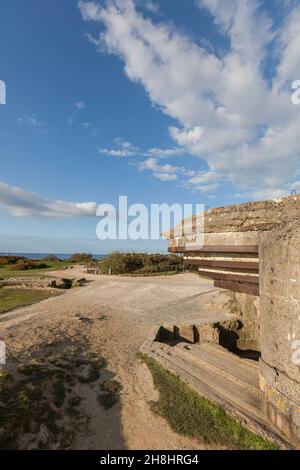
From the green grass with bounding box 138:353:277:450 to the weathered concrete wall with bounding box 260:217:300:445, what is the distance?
19.8 inches

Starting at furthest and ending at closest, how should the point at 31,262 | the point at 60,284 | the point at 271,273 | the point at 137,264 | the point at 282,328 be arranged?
the point at 31,262
the point at 137,264
the point at 60,284
the point at 271,273
the point at 282,328

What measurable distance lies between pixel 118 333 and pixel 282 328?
5956 millimetres

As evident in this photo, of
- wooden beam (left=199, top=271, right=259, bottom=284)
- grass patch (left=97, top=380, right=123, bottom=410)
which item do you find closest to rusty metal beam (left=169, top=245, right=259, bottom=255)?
wooden beam (left=199, top=271, right=259, bottom=284)

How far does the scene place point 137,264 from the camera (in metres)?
28.5

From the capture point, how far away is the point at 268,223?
4.21 m

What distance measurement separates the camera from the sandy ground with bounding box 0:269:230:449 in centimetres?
400

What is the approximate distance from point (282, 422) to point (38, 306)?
35.2 feet

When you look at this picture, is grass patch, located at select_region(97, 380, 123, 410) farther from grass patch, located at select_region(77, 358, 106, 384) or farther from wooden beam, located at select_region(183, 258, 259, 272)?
wooden beam, located at select_region(183, 258, 259, 272)

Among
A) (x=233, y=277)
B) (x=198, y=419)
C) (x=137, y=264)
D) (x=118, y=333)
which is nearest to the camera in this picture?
(x=198, y=419)

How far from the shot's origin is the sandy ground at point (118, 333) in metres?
4.00

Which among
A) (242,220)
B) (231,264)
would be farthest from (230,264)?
(242,220)

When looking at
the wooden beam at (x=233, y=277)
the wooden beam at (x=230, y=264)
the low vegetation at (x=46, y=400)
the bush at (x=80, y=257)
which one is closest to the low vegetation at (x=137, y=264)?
the bush at (x=80, y=257)

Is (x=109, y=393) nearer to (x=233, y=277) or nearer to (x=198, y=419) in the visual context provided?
(x=198, y=419)
